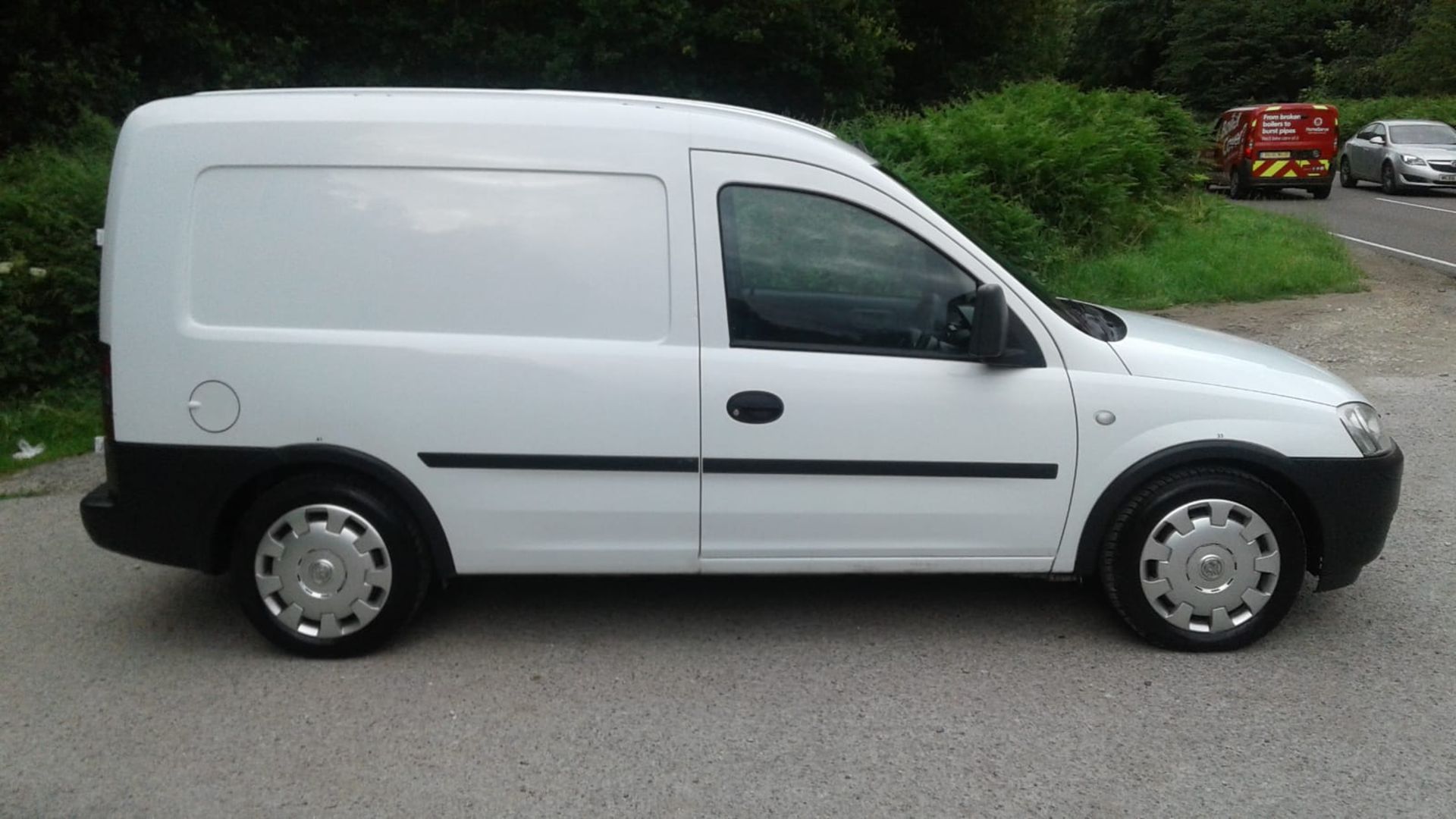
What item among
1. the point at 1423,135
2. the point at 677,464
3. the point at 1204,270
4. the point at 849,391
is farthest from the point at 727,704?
the point at 1423,135

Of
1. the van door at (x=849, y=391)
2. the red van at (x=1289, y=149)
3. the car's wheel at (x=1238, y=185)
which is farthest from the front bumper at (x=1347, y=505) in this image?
the car's wheel at (x=1238, y=185)

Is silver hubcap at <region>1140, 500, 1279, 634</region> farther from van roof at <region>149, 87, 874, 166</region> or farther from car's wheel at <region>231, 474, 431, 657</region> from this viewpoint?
car's wheel at <region>231, 474, 431, 657</region>

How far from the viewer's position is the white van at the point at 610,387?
182 inches

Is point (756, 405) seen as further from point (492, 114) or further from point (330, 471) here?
point (330, 471)

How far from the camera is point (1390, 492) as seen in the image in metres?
4.86

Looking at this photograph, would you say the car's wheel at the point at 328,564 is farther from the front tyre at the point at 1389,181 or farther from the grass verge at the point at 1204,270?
the front tyre at the point at 1389,181

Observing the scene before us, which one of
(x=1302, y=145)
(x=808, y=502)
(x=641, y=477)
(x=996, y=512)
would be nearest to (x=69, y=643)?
(x=641, y=477)

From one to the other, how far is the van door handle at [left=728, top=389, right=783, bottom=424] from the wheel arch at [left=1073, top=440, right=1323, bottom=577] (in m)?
1.19

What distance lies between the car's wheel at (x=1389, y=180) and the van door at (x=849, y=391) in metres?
25.9

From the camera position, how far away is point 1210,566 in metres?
4.79

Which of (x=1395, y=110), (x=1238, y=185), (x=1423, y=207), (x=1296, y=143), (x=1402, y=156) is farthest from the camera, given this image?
(x=1395, y=110)

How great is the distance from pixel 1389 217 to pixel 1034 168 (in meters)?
12.2

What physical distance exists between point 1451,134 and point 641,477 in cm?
2807

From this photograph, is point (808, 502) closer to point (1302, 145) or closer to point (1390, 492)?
point (1390, 492)
